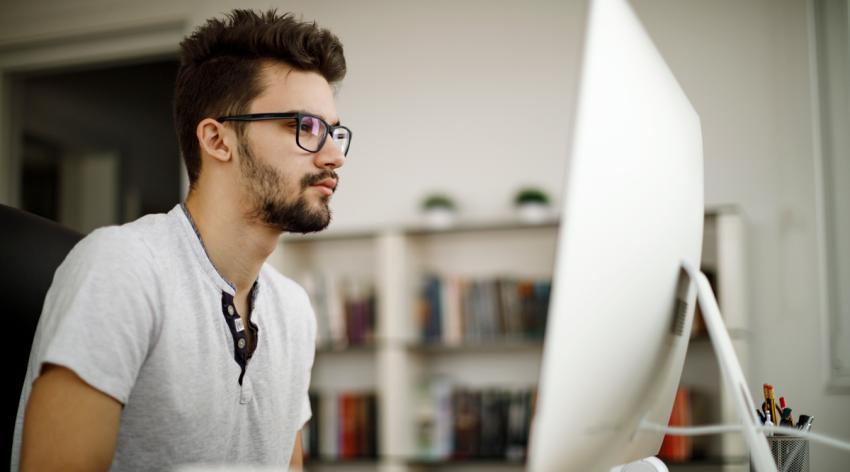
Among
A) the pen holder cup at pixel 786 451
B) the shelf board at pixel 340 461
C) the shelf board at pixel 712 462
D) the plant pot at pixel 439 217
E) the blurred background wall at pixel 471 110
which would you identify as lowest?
the shelf board at pixel 340 461

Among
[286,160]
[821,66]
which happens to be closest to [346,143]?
[286,160]

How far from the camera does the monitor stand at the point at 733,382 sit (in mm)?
685

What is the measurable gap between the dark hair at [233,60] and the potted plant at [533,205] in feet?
5.95

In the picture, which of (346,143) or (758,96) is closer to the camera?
(346,143)

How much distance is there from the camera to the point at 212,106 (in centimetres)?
138

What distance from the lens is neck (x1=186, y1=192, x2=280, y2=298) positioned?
4.06ft

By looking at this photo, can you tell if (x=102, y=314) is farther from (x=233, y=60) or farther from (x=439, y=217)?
(x=439, y=217)

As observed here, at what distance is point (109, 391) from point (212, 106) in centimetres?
62

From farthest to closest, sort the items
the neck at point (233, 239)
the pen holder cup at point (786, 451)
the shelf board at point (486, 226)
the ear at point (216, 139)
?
the shelf board at point (486, 226) < the ear at point (216, 139) < the neck at point (233, 239) < the pen holder cup at point (786, 451)

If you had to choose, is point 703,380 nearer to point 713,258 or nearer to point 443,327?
point 713,258

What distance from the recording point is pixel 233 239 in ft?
4.10

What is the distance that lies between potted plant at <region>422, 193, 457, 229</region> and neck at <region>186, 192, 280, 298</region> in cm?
199

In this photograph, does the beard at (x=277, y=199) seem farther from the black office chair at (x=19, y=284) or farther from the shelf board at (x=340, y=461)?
the shelf board at (x=340, y=461)

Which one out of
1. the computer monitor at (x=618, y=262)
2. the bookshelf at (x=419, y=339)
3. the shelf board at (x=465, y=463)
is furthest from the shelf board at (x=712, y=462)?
the computer monitor at (x=618, y=262)
